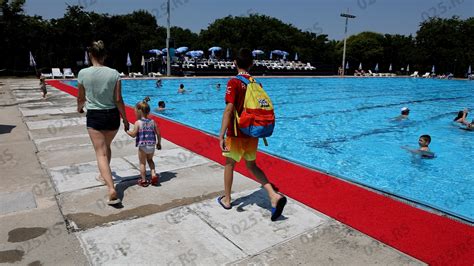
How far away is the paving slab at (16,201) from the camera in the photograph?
4.15 m

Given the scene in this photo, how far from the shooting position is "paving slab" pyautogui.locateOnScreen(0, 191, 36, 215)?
13.6ft

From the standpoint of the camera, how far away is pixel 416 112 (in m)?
16.8

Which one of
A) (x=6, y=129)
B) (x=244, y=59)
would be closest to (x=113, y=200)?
(x=244, y=59)

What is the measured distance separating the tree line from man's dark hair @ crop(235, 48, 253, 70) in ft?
121

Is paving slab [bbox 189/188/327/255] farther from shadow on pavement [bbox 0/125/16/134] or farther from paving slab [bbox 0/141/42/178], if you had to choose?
shadow on pavement [bbox 0/125/16/134]

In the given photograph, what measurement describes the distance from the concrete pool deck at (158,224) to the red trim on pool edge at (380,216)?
0.20 meters

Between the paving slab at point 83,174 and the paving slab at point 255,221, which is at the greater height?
the paving slab at point 83,174

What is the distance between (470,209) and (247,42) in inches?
2495

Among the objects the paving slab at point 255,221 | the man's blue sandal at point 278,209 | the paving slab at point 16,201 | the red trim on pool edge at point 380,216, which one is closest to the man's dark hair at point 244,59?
the man's blue sandal at point 278,209

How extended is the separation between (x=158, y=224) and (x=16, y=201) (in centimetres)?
199

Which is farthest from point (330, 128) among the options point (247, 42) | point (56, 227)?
point (247, 42)

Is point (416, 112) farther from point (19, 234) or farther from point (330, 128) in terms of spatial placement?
point (19, 234)

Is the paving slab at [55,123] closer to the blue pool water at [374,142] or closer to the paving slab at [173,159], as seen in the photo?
the blue pool water at [374,142]

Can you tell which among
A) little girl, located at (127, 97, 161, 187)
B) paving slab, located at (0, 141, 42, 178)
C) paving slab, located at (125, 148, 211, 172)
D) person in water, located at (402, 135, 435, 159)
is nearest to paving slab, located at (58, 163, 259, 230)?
little girl, located at (127, 97, 161, 187)
